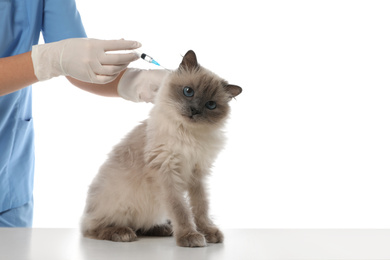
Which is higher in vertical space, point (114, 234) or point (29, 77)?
point (29, 77)

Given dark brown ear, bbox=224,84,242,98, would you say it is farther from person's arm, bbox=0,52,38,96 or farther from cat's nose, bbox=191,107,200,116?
person's arm, bbox=0,52,38,96

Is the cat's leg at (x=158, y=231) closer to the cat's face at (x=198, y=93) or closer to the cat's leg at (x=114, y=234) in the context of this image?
the cat's leg at (x=114, y=234)

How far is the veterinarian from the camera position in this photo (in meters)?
1.73

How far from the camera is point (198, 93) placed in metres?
1.46

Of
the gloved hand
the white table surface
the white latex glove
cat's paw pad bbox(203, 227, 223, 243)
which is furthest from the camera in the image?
the gloved hand

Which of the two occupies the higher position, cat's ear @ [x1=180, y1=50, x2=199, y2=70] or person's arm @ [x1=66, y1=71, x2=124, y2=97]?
cat's ear @ [x1=180, y1=50, x2=199, y2=70]

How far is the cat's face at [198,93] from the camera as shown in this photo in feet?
4.71

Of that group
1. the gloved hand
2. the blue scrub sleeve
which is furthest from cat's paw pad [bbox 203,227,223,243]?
the blue scrub sleeve

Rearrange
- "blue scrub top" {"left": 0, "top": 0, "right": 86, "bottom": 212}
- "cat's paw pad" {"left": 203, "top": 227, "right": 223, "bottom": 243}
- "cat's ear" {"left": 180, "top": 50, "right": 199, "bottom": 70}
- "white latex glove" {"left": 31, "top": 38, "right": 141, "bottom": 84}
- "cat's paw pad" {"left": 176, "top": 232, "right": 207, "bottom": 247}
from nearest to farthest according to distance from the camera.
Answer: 1. "cat's paw pad" {"left": 176, "top": 232, "right": 207, "bottom": 247}
2. "cat's paw pad" {"left": 203, "top": 227, "right": 223, "bottom": 243}
3. "cat's ear" {"left": 180, "top": 50, "right": 199, "bottom": 70}
4. "white latex glove" {"left": 31, "top": 38, "right": 141, "bottom": 84}
5. "blue scrub top" {"left": 0, "top": 0, "right": 86, "bottom": 212}

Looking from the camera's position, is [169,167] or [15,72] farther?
[15,72]

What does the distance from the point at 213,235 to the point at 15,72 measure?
97 centimetres

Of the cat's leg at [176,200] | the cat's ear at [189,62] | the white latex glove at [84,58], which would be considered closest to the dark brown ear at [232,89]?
the cat's ear at [189,62]

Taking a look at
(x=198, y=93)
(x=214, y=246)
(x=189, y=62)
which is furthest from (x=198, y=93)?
(x=214, y=246)

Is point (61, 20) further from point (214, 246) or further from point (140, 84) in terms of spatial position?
point (214, 246)
